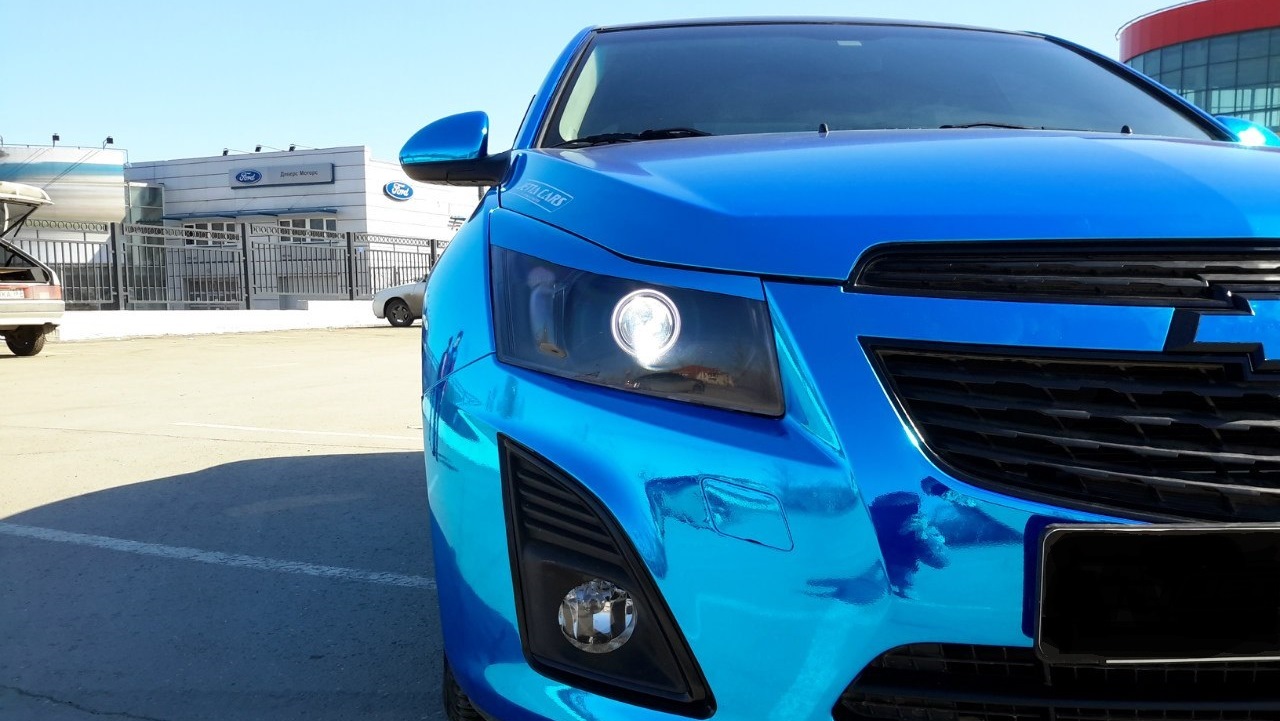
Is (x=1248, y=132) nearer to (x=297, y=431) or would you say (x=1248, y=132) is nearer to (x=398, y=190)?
(x=297, y=431)

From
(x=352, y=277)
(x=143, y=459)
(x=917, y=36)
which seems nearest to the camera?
(x=917, y=36)

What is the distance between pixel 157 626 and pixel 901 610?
80.6 inches

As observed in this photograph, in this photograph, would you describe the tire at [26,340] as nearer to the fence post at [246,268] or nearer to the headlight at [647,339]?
the fence post at [246,268]

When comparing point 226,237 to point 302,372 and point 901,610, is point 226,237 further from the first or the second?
point 901,610

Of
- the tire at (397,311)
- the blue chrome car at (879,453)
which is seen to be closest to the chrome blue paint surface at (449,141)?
the blue chrome car at (879,453)

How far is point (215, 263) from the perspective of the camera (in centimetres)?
1927

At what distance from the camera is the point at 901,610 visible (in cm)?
111

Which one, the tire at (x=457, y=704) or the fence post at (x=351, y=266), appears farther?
the fence post at (x=351, y=266)

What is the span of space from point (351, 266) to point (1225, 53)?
116ft

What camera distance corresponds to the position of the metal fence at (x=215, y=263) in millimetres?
15773

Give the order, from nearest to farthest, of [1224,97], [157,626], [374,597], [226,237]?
[157,626]
[374,597]
[226,237]
[1224,97]

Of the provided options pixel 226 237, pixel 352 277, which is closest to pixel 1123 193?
pixel 226 237

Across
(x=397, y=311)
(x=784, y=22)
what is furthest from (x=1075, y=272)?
(x=397, y=311)

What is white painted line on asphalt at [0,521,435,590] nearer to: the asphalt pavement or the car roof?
the asphalt pavement
